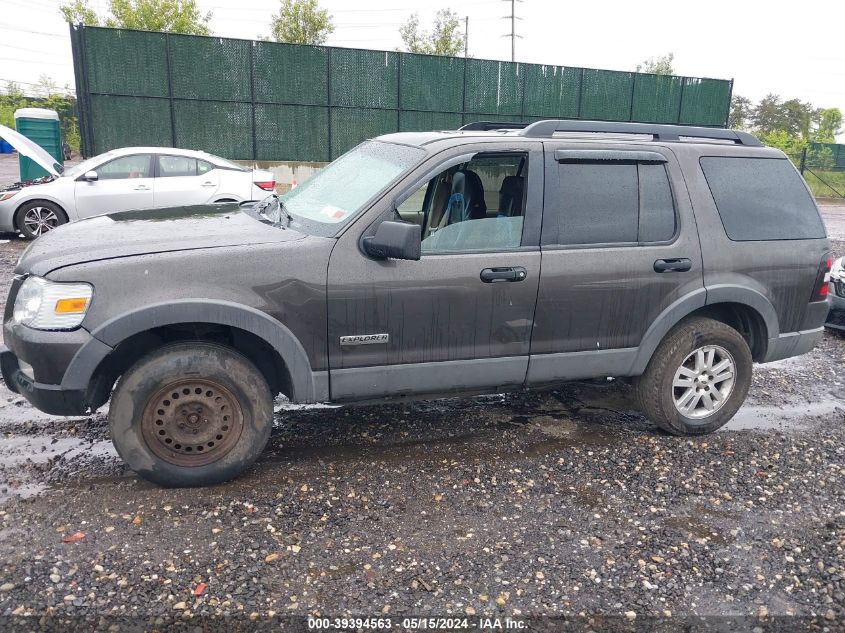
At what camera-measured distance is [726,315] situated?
4.96 metres

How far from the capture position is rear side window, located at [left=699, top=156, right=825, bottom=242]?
470cm

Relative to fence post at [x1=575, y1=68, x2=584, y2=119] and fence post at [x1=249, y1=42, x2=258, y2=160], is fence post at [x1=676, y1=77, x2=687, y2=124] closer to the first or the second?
fence post at [x1=575, y1=68, x2=584, y2=119]

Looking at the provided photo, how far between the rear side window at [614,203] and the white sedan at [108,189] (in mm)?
8527

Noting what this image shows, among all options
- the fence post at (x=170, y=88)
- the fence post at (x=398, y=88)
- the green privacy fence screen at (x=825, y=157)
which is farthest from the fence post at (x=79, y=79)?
the green privacy fence screen at (x=825, y=157)

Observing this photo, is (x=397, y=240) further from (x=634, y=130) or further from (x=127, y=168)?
(x=127, y=168)

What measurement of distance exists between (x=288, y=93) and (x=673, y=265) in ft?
53.0

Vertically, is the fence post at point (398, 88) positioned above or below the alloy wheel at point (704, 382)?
above

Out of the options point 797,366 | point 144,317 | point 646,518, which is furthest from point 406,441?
point 797,366

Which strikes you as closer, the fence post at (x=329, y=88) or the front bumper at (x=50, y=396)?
the front bumper at (x=50, y=396)

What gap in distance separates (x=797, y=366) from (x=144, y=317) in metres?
5.92

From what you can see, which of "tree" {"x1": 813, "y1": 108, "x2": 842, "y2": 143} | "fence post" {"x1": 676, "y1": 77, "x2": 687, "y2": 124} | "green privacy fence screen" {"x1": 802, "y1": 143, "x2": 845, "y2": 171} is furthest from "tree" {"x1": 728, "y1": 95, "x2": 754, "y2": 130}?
"fence post" {"x1": 676, "y1": 77, "x2": 687, "y2": 124}

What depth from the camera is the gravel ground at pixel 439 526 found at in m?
3.03

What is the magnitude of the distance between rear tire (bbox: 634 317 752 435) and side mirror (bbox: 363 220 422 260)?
1944 mm

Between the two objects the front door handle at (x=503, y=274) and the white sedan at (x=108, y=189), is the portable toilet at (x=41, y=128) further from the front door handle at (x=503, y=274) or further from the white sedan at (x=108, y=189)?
the front door handle at (x=503, y=274)
